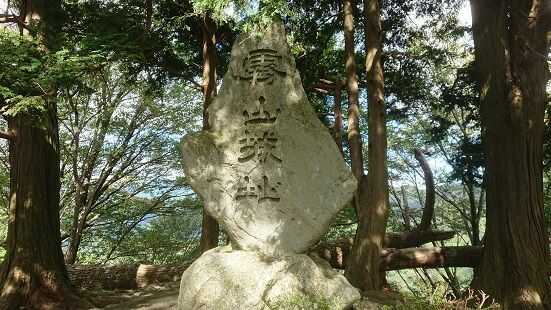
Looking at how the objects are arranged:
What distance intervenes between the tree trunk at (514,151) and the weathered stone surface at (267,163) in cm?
298

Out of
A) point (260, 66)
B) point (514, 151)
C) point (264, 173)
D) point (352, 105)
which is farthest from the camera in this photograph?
point (352, 105)

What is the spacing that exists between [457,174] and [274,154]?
26.0ft

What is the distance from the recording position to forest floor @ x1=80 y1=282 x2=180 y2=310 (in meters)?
7.59

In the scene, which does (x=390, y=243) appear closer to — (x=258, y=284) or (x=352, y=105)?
(x=352, y=105)

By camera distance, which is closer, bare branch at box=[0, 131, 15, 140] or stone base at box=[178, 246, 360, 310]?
stone base at box=[178, 246, 360, 310]

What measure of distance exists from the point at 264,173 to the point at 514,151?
3.99 metres

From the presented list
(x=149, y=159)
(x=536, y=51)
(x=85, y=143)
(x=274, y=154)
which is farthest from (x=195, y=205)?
(x=536, y=51)

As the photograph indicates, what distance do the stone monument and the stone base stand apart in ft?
0.04

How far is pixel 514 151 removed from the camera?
6.55 metres

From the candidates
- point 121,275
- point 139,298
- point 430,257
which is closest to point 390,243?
point 430,257

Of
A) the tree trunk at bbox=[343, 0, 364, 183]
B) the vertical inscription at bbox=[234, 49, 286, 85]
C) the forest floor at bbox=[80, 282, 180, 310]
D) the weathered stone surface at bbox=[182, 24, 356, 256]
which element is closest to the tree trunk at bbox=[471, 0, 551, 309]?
the tree trunk at bbox=[343, 0, 364, 183]

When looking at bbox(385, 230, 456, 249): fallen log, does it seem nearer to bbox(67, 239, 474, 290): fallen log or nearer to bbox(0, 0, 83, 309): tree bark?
bbox(67, 239, 474, 290): fallen log

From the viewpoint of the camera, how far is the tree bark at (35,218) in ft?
21.8

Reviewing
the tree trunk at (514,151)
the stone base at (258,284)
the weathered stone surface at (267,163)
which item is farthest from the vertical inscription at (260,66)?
the tree trunk at (514,151)
